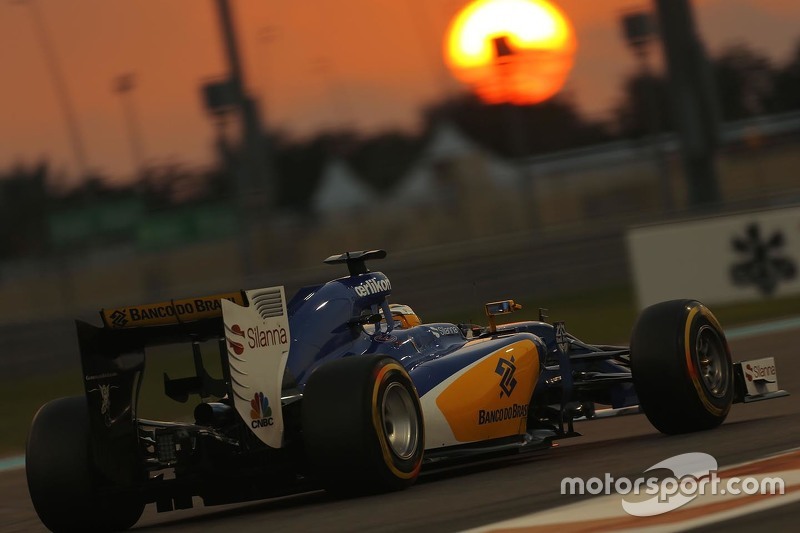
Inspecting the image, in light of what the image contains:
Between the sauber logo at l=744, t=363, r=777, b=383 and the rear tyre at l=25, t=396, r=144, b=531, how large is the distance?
369 cm

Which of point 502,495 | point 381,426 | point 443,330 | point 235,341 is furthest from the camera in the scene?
point 443,330

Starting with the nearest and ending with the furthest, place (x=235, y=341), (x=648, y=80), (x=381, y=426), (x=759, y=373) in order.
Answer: (x=381, y=426) → (x=235, y=341) → (x=759, y=373) → (x=648, y=80)

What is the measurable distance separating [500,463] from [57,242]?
26.3 m

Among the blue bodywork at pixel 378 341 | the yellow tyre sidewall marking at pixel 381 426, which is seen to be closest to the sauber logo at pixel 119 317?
the blue bodywork at pixel 378 341

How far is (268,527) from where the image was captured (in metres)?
6.87

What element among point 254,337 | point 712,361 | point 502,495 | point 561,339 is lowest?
point 502,495

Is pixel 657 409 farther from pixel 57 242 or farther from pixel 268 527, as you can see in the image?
pixel 57 242

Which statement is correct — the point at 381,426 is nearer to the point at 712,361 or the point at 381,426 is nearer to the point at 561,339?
the point at 561,339

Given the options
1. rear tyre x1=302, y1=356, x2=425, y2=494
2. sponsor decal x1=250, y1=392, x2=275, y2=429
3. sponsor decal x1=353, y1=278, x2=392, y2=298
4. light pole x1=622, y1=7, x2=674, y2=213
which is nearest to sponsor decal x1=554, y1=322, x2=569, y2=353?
sponsor decal x1=353, y1=278, x2=392, y2=298

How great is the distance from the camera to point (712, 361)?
8.81 meters

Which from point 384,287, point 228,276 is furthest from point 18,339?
point 384,287

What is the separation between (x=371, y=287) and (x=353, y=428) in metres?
1.66

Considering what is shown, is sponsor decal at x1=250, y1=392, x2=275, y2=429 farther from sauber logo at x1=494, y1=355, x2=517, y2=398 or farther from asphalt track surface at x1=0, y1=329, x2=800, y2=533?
sauber logo at x1=494, y1=355, x2=517, y2=398

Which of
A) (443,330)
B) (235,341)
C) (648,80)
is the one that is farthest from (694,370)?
(648,80)
